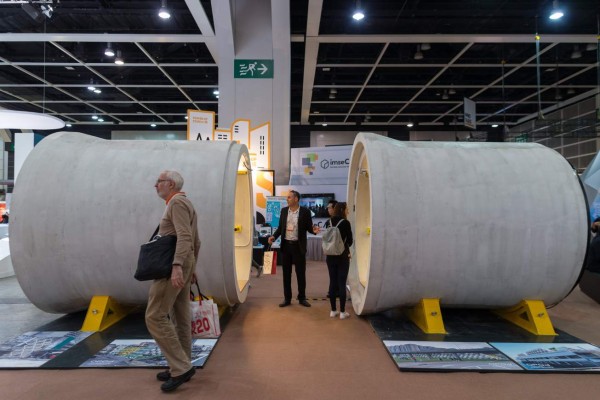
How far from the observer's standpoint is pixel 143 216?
5039 millimetres

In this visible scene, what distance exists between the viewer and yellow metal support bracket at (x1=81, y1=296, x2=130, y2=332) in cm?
511

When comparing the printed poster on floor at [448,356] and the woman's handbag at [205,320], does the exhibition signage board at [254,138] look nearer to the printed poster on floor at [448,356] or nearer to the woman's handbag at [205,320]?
the woman's handbag at [205,320]

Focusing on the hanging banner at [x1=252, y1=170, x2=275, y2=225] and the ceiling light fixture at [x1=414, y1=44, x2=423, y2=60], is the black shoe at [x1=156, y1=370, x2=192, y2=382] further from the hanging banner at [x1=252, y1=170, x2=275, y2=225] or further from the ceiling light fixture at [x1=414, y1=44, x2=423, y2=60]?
the ceiling light fixture at [x1=414, y1=44, x2=423, y2=60]

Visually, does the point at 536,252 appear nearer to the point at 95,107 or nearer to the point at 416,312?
the point at 416,312

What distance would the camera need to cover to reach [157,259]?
3467mm

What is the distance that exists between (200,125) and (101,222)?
5.93 m

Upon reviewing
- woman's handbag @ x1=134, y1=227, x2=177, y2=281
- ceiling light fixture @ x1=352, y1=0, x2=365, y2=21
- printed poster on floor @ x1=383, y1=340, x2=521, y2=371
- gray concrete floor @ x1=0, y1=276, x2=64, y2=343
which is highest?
ceiling light fixture @ x1=352, y1=0, x2=365, y2=21

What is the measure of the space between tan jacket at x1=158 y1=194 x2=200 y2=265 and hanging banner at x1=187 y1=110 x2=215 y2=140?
7.18 meters

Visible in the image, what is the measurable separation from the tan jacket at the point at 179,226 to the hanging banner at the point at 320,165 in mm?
10140

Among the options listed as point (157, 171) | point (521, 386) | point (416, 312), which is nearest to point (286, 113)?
point (157, 171)

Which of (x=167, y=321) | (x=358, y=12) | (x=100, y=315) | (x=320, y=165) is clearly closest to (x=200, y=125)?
(x=320, y=165)

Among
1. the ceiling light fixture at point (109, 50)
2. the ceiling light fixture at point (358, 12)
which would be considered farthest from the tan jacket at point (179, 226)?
the ceiling light fixture at point (109, 50)

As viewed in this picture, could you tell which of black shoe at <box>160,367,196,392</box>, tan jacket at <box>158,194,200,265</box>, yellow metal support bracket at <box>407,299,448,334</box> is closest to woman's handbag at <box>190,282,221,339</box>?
black shoe at <box>160,367,196,392</box>

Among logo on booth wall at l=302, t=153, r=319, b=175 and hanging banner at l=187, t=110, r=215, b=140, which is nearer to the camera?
hanging banner at l=187, t=110, r=215, b=140
